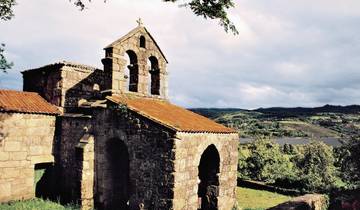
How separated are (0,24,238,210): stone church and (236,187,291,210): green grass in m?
4.23

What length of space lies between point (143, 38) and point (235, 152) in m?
7.49

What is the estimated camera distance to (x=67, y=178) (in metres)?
16.5

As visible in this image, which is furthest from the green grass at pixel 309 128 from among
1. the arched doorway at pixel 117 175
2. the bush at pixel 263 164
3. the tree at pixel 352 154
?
the arched doorway at pixel 117 175

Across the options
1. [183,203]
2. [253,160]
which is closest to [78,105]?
[183,203]

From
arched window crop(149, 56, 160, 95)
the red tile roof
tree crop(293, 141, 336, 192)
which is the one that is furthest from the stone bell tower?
tree crop(293, 141, 336, 192)

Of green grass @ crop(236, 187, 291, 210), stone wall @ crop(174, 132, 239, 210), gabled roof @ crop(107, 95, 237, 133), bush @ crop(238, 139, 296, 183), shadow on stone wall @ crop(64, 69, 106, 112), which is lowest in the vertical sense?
green grass @ crop(236, 187, 291, 210)

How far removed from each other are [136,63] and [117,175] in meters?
5.59

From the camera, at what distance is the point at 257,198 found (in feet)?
80.8

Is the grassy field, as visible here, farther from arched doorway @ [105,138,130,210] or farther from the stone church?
arched doorway @ [105,138,130,210]

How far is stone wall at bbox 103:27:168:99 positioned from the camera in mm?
17000

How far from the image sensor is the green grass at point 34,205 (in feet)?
45.8

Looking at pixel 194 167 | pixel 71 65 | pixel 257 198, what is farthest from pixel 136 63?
pixel 257 198

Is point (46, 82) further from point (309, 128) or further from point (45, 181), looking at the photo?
point (309, 128)

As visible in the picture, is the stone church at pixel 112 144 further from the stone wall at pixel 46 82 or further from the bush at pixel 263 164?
the bush at pixel 263 164
